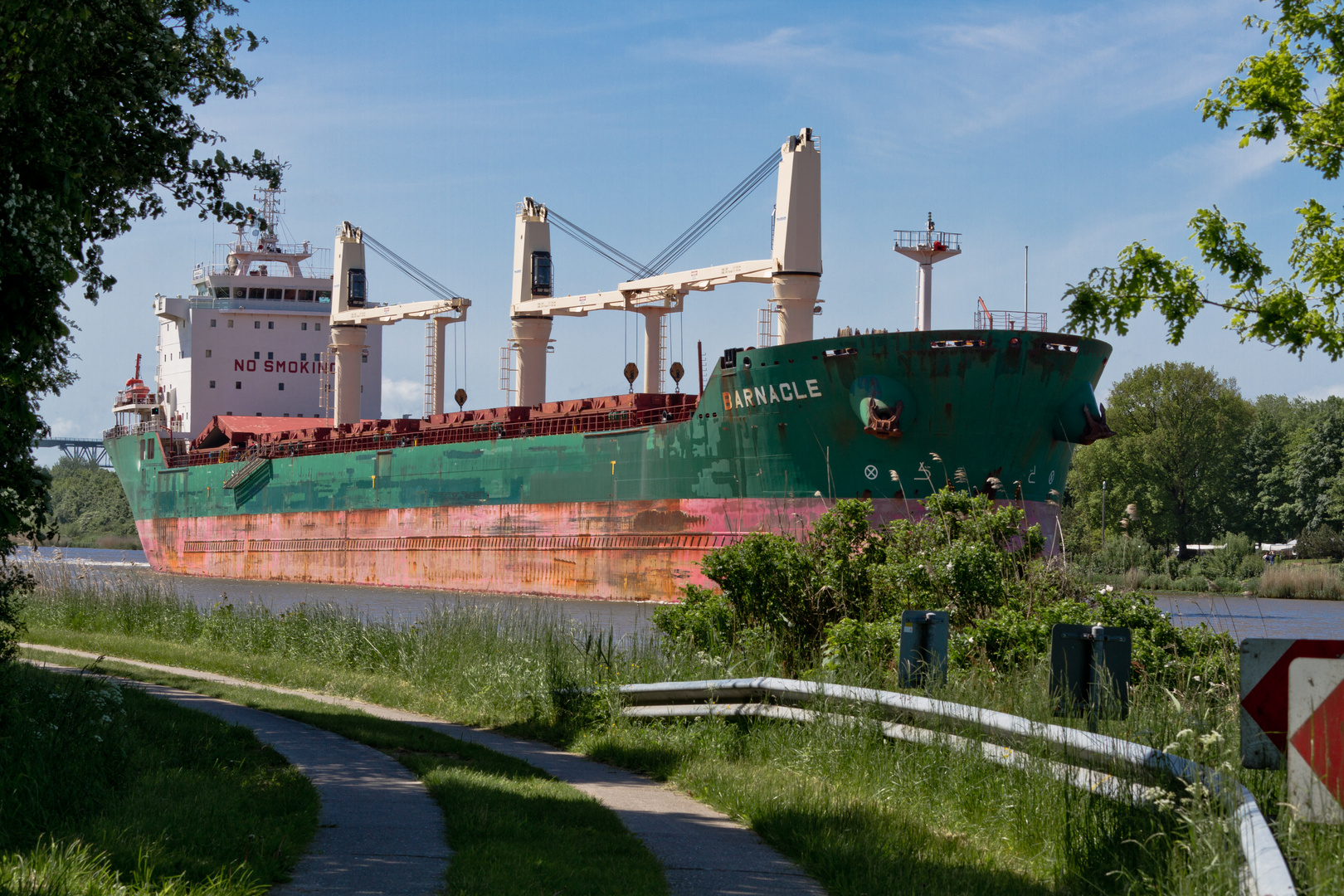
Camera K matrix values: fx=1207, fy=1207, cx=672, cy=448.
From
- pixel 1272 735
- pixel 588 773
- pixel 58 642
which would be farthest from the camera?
pixel 58 642

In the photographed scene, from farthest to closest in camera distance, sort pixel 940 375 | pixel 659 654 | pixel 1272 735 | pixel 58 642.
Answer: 1. pixel 940 375
2. pixel 58 642
3. pixel 659 654
4. pixel 1272 735

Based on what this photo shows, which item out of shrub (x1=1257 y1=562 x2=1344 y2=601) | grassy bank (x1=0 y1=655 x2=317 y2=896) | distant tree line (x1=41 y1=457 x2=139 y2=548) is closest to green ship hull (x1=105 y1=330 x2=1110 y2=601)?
grassy bank (x1=0 y1=655 x2=317 y2=896)

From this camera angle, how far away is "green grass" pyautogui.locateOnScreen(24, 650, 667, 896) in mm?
5559

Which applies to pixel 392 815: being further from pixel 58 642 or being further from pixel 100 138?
pixel 58 642

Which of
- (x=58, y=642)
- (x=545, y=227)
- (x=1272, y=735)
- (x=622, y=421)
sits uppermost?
(x=545, y=227)

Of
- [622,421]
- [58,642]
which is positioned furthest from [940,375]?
[58,642]

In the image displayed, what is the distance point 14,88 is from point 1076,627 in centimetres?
733

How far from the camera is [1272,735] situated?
4.23 meters

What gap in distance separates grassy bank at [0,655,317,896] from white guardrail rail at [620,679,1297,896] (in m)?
3.20

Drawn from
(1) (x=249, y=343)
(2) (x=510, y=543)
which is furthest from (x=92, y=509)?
(2) (x=510, y=543)

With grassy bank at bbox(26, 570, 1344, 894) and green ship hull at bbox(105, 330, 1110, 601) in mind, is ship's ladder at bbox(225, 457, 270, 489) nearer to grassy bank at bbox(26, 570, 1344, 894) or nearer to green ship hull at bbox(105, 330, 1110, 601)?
green ship hull at bbox(105, 330, 1110, 601)

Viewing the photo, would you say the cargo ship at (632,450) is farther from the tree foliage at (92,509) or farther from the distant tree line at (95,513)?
the tree foliage at (92,509)

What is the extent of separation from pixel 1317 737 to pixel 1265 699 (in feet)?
0.72

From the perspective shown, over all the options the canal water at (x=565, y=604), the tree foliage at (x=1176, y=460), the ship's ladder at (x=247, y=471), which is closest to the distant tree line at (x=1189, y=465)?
the tree foliage at (x=1176, y=460)
